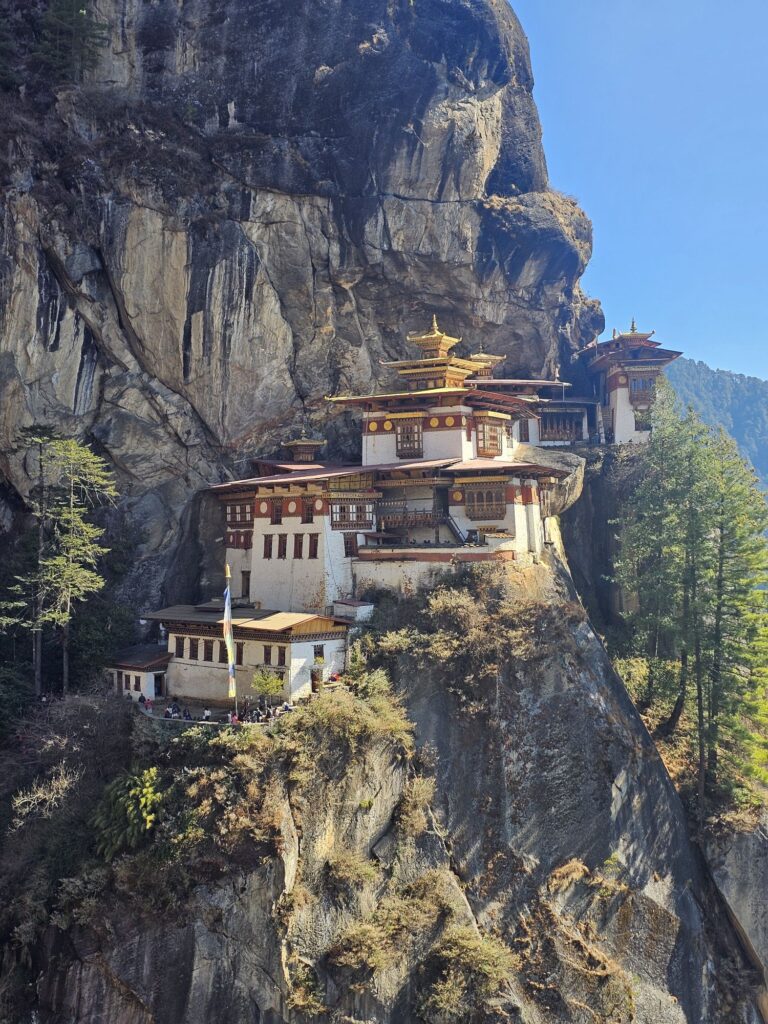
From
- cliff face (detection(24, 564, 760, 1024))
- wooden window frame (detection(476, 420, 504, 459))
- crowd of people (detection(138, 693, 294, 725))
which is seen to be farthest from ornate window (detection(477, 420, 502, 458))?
crowd of people (detection(138, 693, 294, 725))

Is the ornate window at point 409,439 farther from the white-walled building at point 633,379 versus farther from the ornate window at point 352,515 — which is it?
the white-walled building at point 633,379

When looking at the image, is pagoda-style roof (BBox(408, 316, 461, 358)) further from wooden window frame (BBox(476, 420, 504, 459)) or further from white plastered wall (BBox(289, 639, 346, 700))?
white plastered wall (BBox(289, 639, 346, 700))

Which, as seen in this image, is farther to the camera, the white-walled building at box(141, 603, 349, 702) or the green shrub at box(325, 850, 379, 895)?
the white-walled building at box(141, 603, 349, 702)

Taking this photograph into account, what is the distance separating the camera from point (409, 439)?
38.9 metres

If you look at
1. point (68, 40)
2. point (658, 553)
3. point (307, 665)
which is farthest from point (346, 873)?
point (68, 40)

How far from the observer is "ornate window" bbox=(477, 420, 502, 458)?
39.2m

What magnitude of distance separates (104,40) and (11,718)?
33139mm

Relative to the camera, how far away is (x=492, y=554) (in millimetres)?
32344

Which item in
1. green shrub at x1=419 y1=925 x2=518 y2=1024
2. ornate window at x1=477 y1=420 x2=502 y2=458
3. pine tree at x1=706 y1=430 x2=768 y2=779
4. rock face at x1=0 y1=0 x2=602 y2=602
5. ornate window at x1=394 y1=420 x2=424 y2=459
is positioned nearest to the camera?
green shrub at x1=419 y1=925 x2=518 y2=1024

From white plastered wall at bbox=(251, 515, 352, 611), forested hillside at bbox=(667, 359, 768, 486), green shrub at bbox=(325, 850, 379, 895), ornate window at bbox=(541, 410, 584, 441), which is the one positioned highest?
forested hillside at bbox=(667, 359, 768, 486)

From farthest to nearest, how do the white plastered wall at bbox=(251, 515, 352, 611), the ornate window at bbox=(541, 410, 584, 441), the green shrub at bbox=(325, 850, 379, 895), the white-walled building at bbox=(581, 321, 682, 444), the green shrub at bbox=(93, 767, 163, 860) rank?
the ornate window at bbox=(541, 410, 584, 441), the white-walled building at bbox=(581, 321, 682, 444), the white plastered wall at bbox=(251, 515, 352, 611), the green shrub at bbox=(325, 850, 379, 895), the green shrub at bbox=(93, 767, 163, 860)

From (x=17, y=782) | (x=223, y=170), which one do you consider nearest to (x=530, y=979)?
A: (x=17, y=782)

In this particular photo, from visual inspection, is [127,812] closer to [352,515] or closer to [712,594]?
[352,515]

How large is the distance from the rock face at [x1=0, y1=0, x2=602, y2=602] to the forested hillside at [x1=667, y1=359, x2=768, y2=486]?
244 ft
